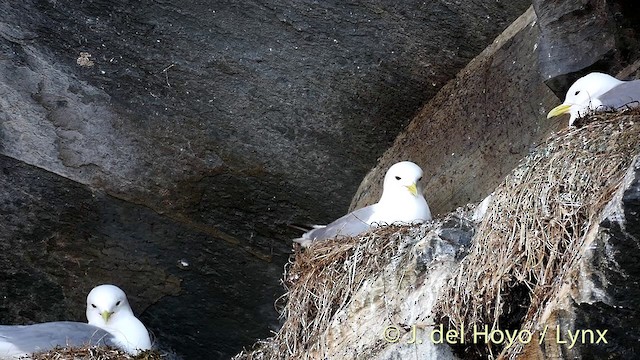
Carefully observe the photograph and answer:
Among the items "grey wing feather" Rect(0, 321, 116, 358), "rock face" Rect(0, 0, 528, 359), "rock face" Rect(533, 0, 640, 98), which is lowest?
"grey wing feather" Rect(0, 321, 116, 358)

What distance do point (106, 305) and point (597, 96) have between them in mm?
2883

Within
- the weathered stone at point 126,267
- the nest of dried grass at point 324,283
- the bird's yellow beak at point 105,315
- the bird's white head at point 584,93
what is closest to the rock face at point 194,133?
the weathered stone at point 126,267

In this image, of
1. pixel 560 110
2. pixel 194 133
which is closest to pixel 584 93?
pixel 560 110

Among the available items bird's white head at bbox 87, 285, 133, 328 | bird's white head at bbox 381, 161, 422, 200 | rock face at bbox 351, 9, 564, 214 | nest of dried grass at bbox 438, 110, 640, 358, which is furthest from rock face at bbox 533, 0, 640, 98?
bird's white head at bbox 87, 285, 133, 328

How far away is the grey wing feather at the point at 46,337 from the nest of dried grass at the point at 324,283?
105 cm

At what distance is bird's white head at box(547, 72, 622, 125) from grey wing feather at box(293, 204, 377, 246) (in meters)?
1.04

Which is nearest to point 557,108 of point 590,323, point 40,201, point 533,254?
point 533,254

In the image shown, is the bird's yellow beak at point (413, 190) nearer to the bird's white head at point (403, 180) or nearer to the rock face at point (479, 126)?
the bird's white head at point (403, 180)

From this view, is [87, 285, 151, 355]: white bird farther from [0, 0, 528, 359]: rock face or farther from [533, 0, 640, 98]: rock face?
[533, 0, 640, 98]: rock face

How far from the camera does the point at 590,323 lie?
362 cm

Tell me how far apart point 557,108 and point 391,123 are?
1.46 meters

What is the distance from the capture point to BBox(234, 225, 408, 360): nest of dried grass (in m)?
4.85

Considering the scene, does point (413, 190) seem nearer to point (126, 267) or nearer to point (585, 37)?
point (585, 37)

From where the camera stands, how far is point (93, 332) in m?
5.89
